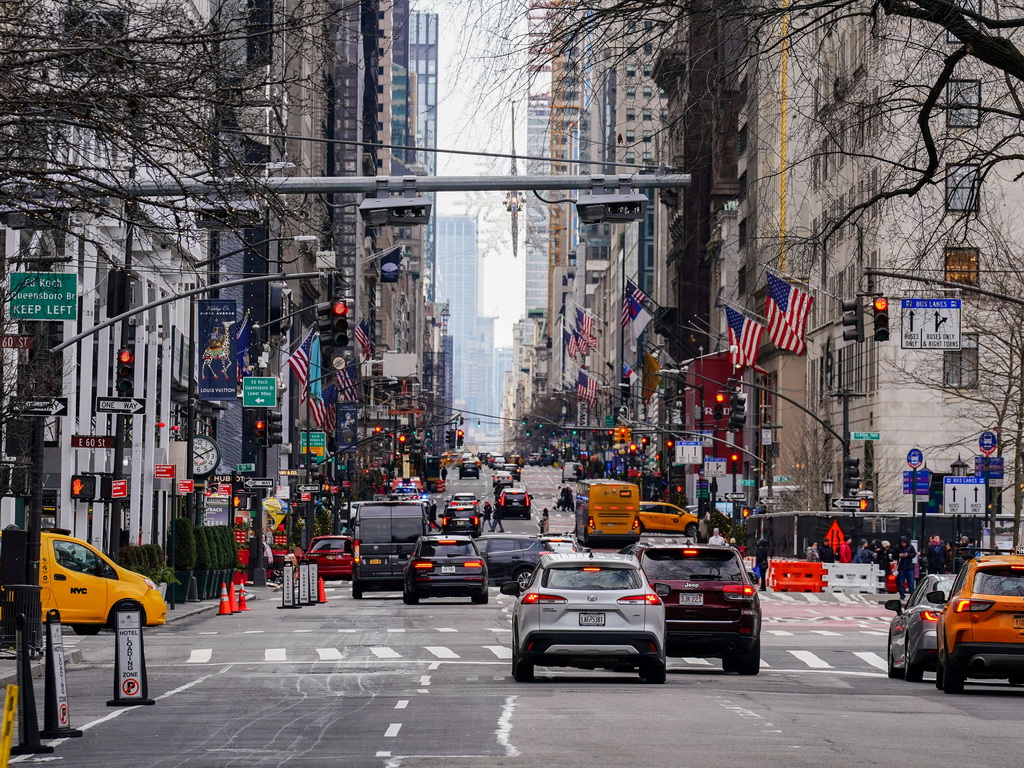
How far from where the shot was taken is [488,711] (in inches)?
698

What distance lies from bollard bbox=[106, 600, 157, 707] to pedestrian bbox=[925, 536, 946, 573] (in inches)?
1424

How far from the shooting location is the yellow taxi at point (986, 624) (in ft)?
69.2

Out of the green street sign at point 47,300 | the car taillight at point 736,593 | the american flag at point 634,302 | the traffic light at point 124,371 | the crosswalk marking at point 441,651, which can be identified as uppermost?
the american flag at point 634,302

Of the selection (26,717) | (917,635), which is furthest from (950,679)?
(26,717)

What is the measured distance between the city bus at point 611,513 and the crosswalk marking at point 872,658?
5322cm

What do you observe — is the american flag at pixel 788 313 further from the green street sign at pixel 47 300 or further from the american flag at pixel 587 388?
the american flag at pixel 587 388

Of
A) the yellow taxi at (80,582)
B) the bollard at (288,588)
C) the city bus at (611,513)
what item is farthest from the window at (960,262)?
the city bus at (611,513)

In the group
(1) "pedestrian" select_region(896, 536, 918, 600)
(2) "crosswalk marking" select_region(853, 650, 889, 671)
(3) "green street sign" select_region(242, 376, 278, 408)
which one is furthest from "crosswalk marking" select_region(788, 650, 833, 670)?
(3) "green street sign" select_region(242, 376, 278, 408)

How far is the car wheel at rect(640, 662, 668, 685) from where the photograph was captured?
21688mm

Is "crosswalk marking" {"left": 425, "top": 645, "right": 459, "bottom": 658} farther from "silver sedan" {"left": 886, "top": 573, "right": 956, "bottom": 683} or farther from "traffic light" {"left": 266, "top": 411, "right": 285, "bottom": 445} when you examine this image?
"traffic light" {"left": 266, "top": 411, "right": 285, "bottom": 445}

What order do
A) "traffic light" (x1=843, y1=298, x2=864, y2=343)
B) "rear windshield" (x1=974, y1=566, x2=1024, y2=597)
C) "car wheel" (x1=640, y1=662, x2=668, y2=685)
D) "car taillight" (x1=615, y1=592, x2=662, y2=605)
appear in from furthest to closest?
"traffic light" (x1=843, y1=298, x2=864, y2=343)
"car wheel" (x1=640, y1=662, x2=668, y2=685)
"rear windshield" (x1=974, y1=566, x2=1024, y2=597)
"car taillight" (x1=615, y1=592, x2=662, y2=605)

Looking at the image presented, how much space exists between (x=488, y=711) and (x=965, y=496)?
1151 inches

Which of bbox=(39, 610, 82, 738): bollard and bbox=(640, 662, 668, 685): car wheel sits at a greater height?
bbox=(39, 610, 82, 738): bollard

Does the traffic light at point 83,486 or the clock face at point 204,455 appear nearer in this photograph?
the traffic light at point 83,486
